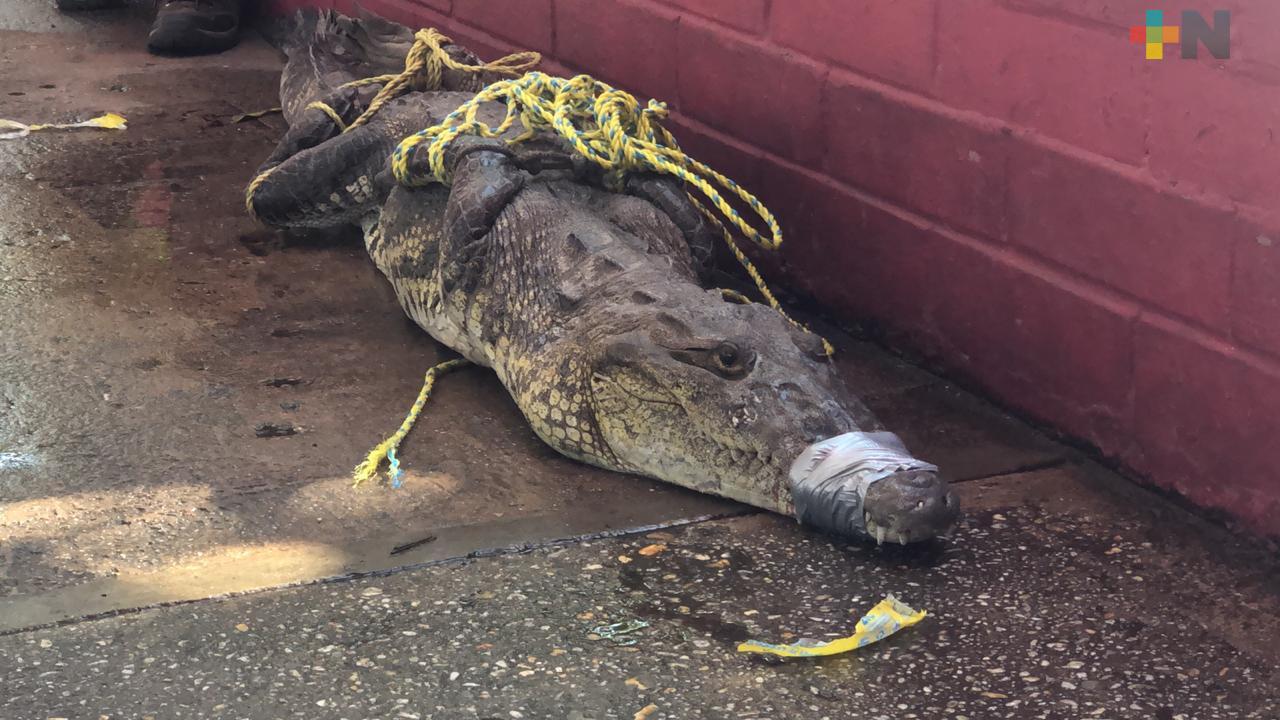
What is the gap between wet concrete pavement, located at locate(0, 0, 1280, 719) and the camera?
2.53 meters

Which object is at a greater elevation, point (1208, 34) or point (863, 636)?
point (1208, 34)

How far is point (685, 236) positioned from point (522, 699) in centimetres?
178

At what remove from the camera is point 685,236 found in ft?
13.0

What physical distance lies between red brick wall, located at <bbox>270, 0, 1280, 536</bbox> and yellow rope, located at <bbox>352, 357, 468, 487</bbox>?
123 centimetres

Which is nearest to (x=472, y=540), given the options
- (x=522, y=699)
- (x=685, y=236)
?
(x=522, y=699)

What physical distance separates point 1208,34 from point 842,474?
1167 mm

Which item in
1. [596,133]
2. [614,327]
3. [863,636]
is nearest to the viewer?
[863,636]

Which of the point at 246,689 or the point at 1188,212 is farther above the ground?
the point at 1188,212

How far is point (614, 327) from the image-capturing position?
3377 mm

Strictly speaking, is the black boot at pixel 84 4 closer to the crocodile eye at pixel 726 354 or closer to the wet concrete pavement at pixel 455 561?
the wet concrete pavement at pixel 455 561

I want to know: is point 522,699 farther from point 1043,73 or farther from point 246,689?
point 1043,73

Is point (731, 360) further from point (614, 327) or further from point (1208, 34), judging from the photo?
point (1208, 34)

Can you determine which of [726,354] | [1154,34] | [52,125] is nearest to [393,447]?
[726,354]

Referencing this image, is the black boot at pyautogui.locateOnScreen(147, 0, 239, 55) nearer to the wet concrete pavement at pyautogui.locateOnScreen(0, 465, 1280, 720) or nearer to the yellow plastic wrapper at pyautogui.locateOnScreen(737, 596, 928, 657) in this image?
the wet concrete pavement at pyautogui.locateOnScreen(0, 465, 1280, 720)
